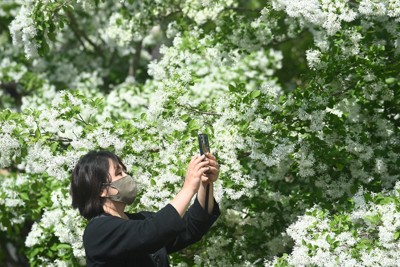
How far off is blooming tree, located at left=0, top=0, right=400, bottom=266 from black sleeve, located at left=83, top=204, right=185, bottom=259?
3.47 ft

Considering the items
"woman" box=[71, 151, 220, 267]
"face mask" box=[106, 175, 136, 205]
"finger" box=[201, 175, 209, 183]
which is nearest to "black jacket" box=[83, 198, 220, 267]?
"woman" box=[71, 151, 220, 267]

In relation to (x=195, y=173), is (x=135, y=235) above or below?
below

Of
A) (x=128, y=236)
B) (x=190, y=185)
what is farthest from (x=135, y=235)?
(x=190, y=185)

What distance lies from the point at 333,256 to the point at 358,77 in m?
1.52

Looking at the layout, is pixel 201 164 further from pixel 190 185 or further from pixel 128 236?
pixel 128 236

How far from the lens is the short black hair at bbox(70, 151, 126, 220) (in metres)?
3.32

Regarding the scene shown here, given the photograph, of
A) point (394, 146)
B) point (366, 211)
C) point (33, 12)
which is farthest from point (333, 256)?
point (33, 12)

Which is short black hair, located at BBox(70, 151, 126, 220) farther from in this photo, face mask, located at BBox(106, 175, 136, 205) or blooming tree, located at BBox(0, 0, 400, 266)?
blooming tree, located at BBox(0, 0, 400, 266)

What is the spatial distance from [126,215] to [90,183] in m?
0.29

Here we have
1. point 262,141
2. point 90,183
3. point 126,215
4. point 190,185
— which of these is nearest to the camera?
point 190,185

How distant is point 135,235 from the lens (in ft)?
9.97

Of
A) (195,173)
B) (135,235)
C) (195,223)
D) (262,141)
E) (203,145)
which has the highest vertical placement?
(262,141)

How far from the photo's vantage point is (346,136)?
4.89 meters

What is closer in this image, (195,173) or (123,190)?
(195,173)
